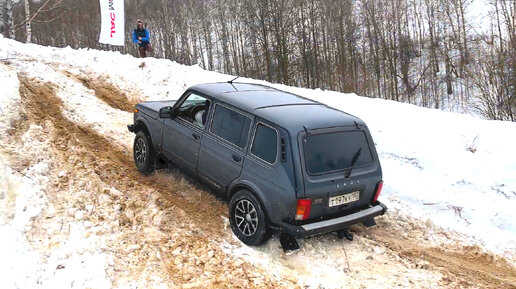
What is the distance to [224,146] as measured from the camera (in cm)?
546

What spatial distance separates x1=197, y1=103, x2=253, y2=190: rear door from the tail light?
A: 3.19ft

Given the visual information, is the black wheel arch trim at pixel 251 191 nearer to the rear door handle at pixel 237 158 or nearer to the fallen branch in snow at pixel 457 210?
the rear door handle at pixel 237 158

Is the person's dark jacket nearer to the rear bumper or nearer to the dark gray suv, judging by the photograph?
the dark gray suv

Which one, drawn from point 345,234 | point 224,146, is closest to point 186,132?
point 224,146

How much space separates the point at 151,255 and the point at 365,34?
41989 millimetres

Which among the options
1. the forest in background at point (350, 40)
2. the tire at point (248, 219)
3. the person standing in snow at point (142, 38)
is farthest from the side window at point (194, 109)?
the forest in background at point (350, 40)

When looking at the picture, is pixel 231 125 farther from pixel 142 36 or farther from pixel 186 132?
pixel 142 36

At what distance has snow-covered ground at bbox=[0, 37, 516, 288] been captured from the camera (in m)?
4.60

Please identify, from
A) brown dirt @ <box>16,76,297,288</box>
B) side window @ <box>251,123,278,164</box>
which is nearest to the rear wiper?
side window @ <box>251,123,278,164</box>

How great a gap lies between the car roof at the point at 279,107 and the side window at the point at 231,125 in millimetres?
119

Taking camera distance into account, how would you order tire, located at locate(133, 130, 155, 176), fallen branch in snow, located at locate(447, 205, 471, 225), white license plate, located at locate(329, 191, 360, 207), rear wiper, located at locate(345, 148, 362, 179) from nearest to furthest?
white license plate, located at locate(329, 191, 360, 207)
rear wiper, located at locate(345, 148, 362, 179)
fallen branch in snow, located at locate(447, 205, 471, 225)
tire, located at locate(133, 130, 155, 176)

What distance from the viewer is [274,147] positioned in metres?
4.88

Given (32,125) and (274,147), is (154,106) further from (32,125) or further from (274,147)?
(274,147)

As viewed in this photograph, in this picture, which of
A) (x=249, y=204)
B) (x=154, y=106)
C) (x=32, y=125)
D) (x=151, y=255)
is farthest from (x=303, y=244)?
(x=32, y=125)
